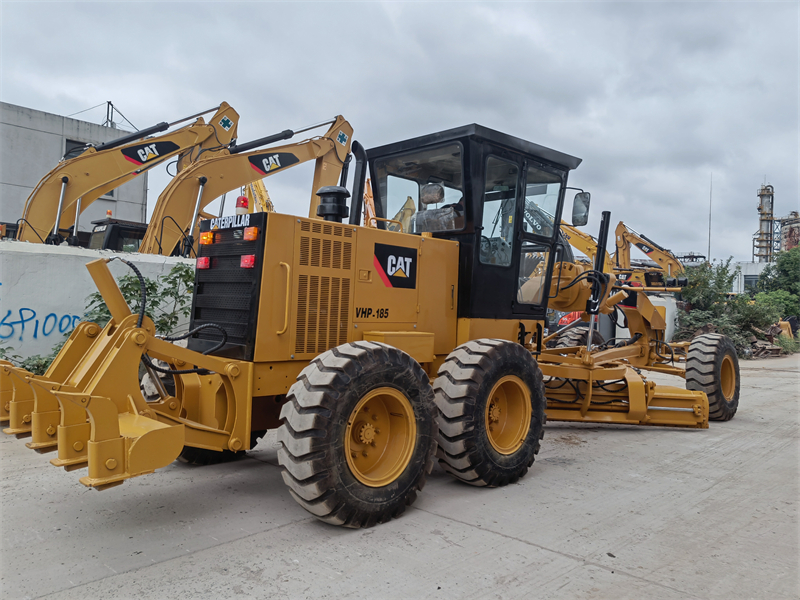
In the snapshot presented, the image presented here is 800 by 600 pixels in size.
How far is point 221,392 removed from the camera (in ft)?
14.6

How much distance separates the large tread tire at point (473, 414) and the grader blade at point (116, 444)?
77.8 inches

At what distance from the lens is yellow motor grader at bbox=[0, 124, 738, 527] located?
144 inches

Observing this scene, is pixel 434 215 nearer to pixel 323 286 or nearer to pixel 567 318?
pixel 323 286

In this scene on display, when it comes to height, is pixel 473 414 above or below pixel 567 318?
below

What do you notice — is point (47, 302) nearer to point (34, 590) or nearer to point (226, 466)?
point (226, 466)

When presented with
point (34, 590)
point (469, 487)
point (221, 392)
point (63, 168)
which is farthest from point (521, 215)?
point (63, 168)

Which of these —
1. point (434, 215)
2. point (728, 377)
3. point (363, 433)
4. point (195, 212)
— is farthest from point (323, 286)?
point (195, 212)

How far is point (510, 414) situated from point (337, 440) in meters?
2.02

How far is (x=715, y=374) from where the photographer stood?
25.7 ft

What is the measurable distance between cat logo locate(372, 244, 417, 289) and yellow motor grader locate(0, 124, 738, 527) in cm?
1

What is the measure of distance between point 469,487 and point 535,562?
4.72 ft

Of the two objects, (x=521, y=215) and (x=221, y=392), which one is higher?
(x=521, y=215)

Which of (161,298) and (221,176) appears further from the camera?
(221,176)

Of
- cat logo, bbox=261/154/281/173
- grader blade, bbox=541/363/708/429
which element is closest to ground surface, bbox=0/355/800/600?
grader blade, bbox=541/363/708/429
